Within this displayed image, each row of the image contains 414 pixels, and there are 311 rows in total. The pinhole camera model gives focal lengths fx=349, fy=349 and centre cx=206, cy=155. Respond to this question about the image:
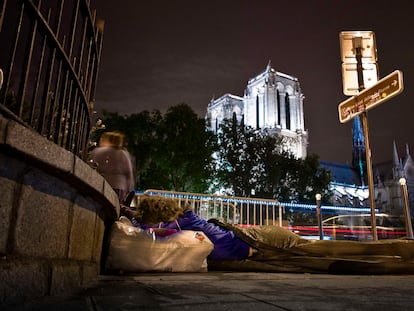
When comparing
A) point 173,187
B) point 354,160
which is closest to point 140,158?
point 173,187

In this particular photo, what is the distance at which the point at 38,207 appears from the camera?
76.3 inches

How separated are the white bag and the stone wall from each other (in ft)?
3.09

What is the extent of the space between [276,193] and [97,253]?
36.2 metres

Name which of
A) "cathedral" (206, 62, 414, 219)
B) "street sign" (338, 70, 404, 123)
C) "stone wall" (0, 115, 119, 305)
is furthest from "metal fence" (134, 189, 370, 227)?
"cathedral" (206, 62, 414, 219)

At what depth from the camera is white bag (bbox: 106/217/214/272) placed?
351cm

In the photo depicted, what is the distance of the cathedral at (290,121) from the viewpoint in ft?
212

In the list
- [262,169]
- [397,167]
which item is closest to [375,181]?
[397,167]

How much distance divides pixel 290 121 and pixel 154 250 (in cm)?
6535

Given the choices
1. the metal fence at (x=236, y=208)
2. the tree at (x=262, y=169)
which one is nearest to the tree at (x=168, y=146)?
the tree at (x=262, y=169)

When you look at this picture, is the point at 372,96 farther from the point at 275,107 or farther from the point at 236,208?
the point at 275,107

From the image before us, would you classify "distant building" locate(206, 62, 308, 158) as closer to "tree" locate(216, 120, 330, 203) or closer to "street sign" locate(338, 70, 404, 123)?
"tree" locate(216, 120, 330, 203)

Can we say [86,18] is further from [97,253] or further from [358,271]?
[358,271]

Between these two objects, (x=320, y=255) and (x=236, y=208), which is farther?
(x=236, y=208)

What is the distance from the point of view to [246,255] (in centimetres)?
445
